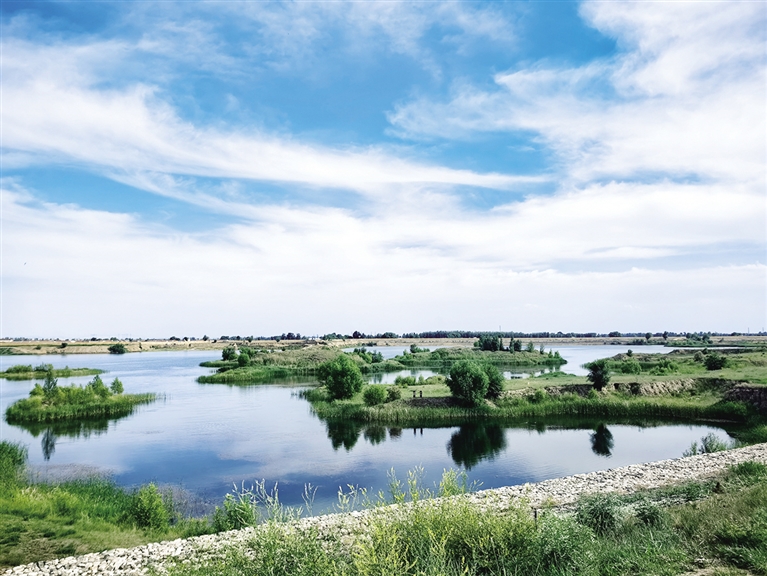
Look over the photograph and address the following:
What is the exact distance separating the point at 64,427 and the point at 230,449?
51.6ft

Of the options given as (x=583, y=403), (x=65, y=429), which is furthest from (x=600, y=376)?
(x=65, y=429)

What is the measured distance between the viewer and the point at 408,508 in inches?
342

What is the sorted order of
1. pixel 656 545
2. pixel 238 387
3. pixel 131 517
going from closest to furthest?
pixel 656 545, pixel 131 517, pixel 238 387

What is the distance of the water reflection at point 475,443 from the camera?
84.8 ft

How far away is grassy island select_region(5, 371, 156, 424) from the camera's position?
36594 mm

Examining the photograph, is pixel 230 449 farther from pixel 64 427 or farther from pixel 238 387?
pixel 238 387

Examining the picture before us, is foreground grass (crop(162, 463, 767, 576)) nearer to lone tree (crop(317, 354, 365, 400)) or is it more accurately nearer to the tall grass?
lone tree (crop(317, 354, 365, 400))

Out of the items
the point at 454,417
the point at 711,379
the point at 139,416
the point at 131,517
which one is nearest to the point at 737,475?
the point at 131,517

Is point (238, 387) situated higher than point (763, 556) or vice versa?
point (763, 556)

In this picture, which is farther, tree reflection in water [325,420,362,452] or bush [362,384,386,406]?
bush [362,384,386,406]

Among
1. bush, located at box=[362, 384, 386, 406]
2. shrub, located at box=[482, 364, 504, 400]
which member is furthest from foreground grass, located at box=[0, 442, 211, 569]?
shrub, located at box=[482, 364, 504, 400]

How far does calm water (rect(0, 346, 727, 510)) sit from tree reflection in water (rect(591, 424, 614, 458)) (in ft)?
0.20

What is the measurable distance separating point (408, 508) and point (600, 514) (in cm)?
558

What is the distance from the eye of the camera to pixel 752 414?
105ft
